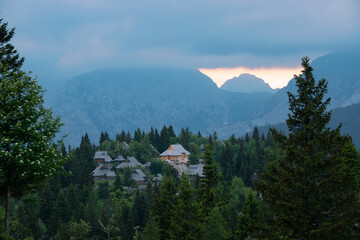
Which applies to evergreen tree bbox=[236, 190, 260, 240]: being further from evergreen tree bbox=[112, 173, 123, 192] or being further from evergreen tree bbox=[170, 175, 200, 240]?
evergreen tree bbox=[112, 173, 123, 192]

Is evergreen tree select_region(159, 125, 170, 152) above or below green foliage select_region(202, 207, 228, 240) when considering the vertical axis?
above

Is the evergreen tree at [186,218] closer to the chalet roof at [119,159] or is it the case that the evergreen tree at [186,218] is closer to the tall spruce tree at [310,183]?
the tall spruce tree at [310,183]

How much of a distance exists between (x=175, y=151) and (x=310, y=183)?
143992 millimetres

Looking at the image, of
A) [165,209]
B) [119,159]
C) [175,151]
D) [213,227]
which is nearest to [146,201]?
[165,209]

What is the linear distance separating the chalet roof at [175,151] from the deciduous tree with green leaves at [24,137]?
13832 cm

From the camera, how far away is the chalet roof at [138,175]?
140 m

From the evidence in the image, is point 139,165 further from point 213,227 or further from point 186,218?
point 213,227

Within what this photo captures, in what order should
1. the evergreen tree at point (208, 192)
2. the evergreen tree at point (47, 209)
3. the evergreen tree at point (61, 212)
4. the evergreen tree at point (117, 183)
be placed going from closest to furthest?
the evergreen tree at point (208, 192) → the evergreen tree at point (61, 212) → the evergreen tree at point (47, 209) → the evergreen tree at point (117, 183)

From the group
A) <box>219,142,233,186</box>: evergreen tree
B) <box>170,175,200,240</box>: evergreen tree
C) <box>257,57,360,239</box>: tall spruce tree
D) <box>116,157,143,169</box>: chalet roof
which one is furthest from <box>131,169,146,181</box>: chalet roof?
<box>257,57,360,239</box>: tall spruce tree

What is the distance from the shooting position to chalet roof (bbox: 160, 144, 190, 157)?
553ft

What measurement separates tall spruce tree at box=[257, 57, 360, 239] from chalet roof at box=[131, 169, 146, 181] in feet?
369

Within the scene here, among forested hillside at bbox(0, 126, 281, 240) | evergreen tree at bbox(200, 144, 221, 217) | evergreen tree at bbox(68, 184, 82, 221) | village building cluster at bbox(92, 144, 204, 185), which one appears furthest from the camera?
village building cluster at bbox(92, 144, 204, 185)

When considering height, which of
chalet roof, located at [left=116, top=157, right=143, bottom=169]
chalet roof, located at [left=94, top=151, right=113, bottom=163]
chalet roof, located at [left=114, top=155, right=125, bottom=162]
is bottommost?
chalet roof, located at [left=116, top=157, right=143, bottom=169]

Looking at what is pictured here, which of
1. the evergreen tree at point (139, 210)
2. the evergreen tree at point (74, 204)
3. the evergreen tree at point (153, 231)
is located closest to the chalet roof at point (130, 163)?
the evergreen tree at point (74, 204)
